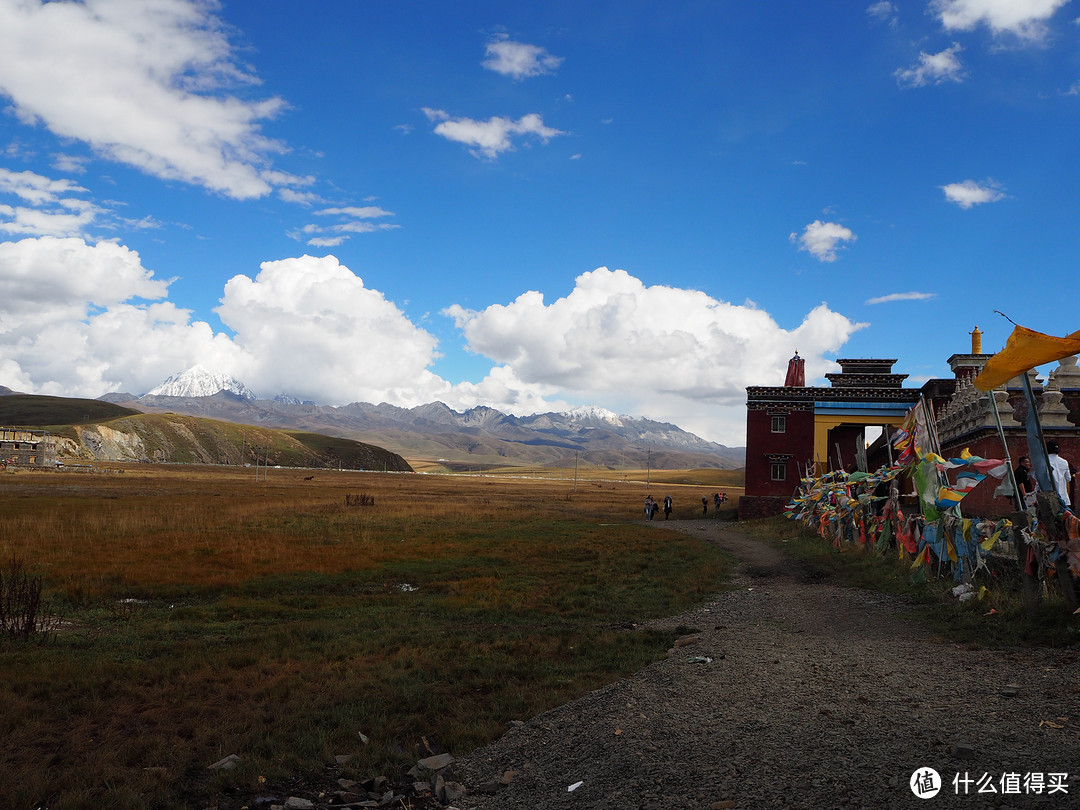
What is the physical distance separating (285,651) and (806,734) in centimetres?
929

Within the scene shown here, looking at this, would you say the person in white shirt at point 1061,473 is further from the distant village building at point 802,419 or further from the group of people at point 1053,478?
the distant village building at point 802,419

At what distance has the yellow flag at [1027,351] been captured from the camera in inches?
395

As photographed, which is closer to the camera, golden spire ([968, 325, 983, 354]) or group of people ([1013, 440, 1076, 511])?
group of people ([1013, 440, 1076, 511])

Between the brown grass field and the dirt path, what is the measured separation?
1.25 metres

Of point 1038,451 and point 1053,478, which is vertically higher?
point 1038,451

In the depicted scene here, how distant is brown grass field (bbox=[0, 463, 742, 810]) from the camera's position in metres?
7.90

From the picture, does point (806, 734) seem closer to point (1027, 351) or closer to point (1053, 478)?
point (1027, 351)

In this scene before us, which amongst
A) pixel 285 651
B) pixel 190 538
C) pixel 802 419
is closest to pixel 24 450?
pixel 190 538

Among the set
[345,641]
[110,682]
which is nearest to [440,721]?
[345,641]

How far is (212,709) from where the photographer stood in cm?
930

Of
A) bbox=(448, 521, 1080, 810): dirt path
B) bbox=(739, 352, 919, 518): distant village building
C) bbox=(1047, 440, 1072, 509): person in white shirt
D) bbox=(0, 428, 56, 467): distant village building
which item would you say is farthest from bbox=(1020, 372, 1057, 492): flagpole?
bbox=(0, 428, 56, 467): distant village building

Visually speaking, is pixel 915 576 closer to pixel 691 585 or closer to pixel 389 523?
pixel 691 585

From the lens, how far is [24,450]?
11400 cm

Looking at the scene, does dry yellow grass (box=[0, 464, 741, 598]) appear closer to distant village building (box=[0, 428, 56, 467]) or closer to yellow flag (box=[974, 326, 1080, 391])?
yellow flag (box=[974, 326, 1080, 391])
